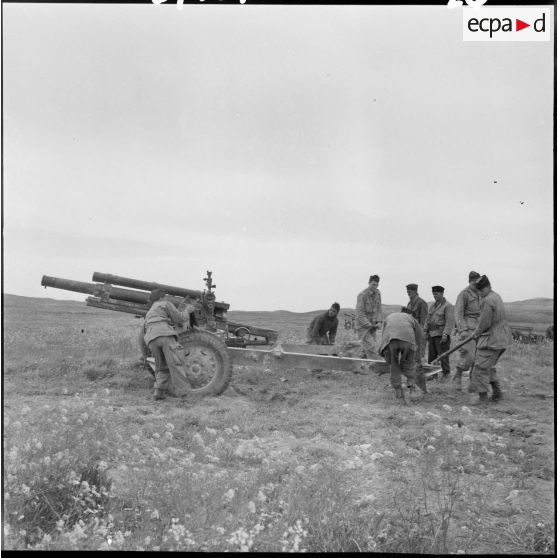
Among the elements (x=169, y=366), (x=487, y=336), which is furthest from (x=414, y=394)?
(x=169, y=366)

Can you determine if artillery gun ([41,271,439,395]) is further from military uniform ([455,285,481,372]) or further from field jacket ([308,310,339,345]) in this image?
field jacket ([308,310,339,345])

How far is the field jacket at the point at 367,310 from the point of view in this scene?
1024cm

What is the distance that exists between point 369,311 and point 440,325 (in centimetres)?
122

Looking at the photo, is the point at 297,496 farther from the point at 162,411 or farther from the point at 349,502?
the point at 162,411

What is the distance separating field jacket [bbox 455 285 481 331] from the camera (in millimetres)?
9031

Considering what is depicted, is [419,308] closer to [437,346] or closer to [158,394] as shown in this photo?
[437,346]

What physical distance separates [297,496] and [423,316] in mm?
6218

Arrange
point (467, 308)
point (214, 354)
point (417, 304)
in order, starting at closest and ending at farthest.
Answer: point (214, 354), point (467, 308), point (417, 304)

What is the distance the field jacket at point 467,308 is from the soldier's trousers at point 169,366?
4.24 meters

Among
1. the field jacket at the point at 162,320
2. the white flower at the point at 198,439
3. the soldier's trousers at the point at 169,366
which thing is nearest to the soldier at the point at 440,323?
the field jacket at the point at 162,320

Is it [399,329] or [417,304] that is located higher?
[417,304]

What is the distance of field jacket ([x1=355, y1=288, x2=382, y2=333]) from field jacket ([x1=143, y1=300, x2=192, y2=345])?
3588mm

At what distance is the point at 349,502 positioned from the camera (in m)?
4.25

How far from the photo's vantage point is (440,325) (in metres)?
9.77
